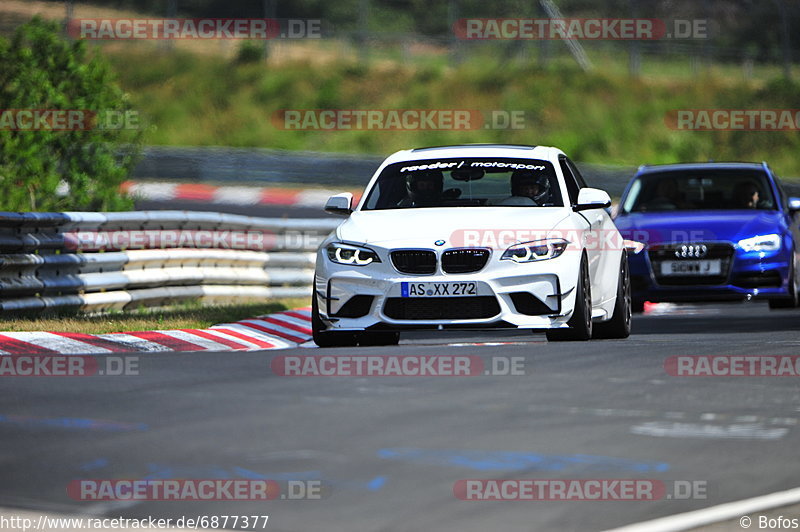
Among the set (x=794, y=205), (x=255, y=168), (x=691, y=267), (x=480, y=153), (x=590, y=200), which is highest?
(x=480, y=153)

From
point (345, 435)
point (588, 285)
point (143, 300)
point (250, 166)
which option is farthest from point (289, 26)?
point (345, 435)

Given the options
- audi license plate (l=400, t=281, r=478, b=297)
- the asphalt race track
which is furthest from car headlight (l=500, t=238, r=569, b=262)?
the asphalt race track

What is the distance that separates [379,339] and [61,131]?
341 inches

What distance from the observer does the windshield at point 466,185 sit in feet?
39.5

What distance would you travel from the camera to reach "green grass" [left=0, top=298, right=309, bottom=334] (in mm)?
12859

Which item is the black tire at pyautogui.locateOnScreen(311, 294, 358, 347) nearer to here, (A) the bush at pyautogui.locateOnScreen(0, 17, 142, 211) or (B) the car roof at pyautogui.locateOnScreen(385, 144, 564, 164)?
(B) the car roof at pyautogui.locateOnScreen(385, 144, 564, 164)

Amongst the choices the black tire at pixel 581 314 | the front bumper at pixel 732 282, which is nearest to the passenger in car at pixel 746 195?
the front bumper at pixel 732 282

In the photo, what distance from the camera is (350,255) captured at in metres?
11.2

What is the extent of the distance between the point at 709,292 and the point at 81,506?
9.88m

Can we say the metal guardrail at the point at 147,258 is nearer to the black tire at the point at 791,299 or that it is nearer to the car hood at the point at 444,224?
the car hood at the point at 444,224

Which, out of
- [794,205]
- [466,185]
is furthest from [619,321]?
[794,205]

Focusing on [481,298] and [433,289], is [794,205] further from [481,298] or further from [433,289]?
[433,289]

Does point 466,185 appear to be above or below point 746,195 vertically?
above

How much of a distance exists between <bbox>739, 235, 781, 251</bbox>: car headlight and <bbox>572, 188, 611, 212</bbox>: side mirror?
3.47 m
